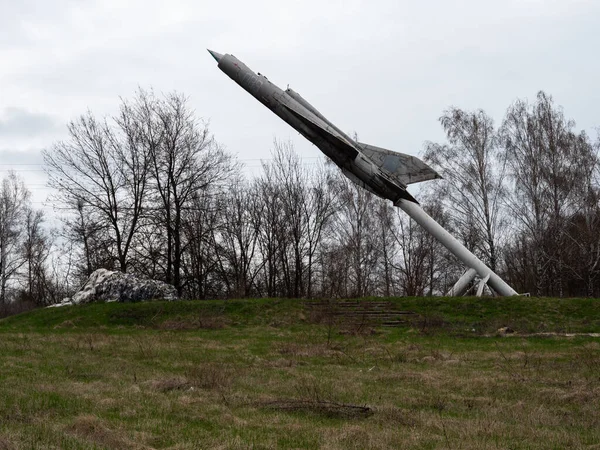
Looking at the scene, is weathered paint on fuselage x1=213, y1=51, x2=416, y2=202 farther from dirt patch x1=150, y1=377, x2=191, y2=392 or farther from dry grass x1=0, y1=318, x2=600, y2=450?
dirt patch x1=150, y1=377, x2=191, y2=392

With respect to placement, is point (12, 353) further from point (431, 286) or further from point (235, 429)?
point (431, 286)

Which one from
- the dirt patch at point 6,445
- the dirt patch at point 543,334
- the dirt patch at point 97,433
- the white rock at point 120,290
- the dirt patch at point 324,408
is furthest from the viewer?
the white rock at point 120,290

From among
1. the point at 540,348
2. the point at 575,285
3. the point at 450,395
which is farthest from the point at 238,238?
the point at 450,395

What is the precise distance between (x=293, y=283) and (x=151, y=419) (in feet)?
95.7

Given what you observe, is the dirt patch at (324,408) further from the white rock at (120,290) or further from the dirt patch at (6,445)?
the white rock at (120,290)

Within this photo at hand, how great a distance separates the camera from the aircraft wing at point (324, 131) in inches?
792

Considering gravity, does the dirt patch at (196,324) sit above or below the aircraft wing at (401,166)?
below

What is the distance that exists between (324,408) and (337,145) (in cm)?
1424

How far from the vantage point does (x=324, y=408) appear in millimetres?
7066

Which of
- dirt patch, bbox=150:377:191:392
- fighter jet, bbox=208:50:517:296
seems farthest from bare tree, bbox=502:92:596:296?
dirt patch, bbox=150:377:191:392

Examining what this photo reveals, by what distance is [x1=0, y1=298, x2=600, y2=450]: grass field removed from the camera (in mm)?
5738

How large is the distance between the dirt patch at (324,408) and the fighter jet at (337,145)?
13860mm

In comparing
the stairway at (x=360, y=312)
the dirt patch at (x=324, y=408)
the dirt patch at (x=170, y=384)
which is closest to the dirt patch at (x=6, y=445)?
the dirt patch at (x=324, y=408)

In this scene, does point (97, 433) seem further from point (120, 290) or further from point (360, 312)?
point (120, 290)
